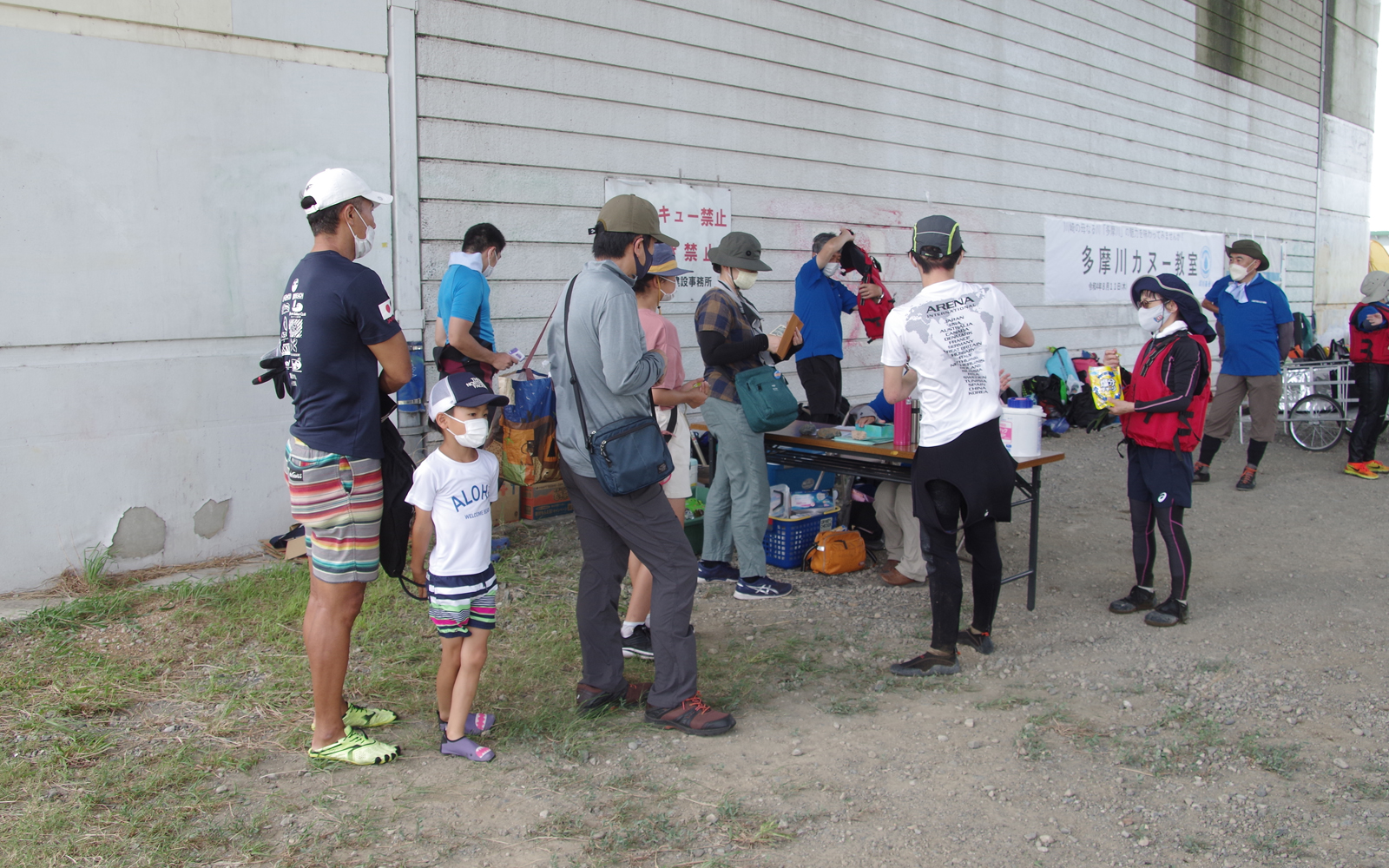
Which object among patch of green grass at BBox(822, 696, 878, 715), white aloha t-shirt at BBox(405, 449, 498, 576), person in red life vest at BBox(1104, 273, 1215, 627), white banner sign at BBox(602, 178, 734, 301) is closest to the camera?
white aloha t-shirt at BBox(405, 449, 498, 576)

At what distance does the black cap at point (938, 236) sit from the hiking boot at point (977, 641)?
5.72 feet

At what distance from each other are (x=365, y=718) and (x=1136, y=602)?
381 centimetres

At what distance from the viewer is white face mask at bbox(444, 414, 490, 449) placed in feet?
11.0

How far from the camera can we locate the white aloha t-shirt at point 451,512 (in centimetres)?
334

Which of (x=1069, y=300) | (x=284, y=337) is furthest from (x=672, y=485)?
(x=1069, y=300)

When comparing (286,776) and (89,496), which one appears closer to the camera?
(286,776)

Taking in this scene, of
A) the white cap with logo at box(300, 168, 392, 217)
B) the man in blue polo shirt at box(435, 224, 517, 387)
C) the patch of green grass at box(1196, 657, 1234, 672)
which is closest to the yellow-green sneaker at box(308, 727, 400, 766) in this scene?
the white cap with logo at box(300, 168, 392, 217)

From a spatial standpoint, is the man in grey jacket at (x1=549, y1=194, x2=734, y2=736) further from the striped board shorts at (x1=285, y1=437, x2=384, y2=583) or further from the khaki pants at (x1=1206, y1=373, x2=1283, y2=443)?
the khaki pants at (x1=1206, y1=373, x2=1283, y2=443)

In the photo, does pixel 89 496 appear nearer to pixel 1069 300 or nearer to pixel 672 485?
pixel 672 485

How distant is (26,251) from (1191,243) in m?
13.8

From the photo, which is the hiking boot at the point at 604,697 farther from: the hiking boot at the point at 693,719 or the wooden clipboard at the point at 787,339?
the wooden clipboard at the point at 787,339

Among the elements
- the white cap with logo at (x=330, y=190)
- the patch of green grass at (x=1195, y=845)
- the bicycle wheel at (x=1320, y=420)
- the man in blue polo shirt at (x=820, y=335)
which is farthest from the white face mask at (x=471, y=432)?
the bicycle wheel at (x=1320, y=420)

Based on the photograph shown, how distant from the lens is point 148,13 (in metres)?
5.21

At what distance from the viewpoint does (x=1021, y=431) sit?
5.06m
